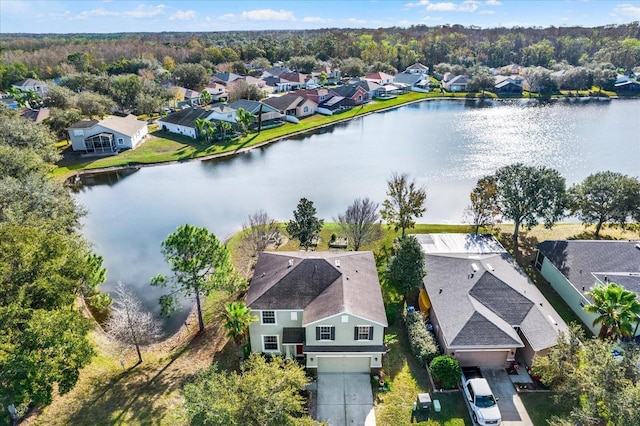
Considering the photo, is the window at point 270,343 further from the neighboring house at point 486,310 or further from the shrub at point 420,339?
the neighboring house at point 486,310

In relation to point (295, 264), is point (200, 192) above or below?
below

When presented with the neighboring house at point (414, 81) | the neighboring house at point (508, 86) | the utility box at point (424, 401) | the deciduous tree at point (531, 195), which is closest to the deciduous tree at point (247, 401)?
the utility box at point (424, 401)

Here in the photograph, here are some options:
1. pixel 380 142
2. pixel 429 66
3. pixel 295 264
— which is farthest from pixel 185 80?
pixel 295 264

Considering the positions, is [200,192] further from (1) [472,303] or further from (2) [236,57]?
(2) [236,57]

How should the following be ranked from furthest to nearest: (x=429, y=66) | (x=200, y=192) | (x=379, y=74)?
1. (x=429, y=66)
2. (x=379, y=74)
3. (x=200, y=192)

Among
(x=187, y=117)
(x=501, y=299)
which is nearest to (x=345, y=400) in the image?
(x=501, y=299)

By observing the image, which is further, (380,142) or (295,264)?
(380,142)

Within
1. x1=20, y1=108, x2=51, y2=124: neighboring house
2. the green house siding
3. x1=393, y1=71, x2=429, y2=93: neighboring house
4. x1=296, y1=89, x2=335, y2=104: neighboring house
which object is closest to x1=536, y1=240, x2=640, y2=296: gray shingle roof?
the green house siding

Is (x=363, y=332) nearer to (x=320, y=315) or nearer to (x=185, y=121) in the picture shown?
(x=320, y=315)
